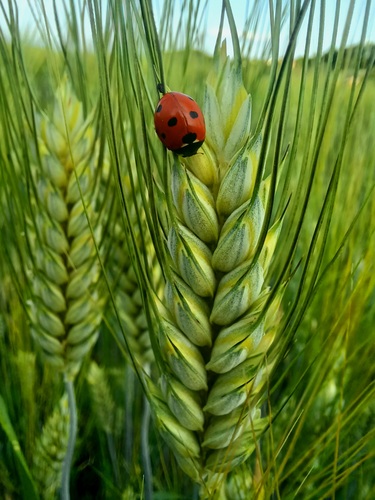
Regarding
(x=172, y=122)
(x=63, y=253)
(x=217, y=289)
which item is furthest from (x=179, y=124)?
(x=63, y=253)

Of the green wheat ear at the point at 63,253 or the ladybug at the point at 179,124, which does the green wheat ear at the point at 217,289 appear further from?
the green wheat ear at the point at 63,253

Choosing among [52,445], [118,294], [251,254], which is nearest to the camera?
[251,254]

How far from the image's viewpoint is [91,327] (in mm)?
597

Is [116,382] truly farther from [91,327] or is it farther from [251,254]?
[251,254]

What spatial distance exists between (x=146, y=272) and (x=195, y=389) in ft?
0.31

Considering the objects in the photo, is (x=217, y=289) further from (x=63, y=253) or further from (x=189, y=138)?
(x=63, y=253)

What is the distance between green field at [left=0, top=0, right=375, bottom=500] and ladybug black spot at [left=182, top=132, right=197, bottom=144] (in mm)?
10

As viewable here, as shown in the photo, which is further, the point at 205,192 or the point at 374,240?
the point at 374,240

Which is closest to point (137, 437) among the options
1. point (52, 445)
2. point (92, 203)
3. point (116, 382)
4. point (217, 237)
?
point (116, 382)

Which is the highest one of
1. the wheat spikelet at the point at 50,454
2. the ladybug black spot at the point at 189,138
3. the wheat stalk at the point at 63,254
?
the ladybug black spot at the point at 189,138

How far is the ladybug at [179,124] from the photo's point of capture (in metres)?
0.37

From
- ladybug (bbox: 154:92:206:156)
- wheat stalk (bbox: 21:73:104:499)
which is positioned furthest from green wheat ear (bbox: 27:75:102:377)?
ladybug (bbox: 154:92:206:156)

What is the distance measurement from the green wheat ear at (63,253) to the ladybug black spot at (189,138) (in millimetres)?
217

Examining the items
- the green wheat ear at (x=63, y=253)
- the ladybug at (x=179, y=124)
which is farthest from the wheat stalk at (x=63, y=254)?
the ladybug at (x=179, y=124)
